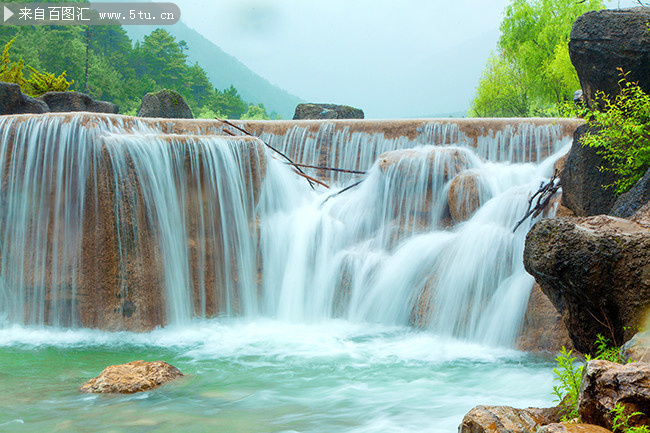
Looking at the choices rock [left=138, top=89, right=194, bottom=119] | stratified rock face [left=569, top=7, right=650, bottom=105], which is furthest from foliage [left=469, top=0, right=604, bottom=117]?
stratified rock face [left=569, top=7, right=650, bottom=105]

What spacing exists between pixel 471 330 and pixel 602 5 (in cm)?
2746

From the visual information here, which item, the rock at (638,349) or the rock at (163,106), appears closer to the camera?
the rock at (638,349)

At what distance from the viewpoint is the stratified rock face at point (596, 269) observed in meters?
4.88

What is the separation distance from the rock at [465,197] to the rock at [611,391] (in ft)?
19.5

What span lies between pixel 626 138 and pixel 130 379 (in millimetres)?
6256

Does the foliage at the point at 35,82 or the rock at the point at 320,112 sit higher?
the foliage at the point at 35,82

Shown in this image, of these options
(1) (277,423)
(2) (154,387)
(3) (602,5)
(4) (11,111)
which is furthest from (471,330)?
(3) (602,5)

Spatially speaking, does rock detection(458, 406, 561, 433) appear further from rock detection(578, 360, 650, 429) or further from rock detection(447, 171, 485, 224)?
rock detection(447, 171, 485, 224)

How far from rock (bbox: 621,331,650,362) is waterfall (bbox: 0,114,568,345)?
128 inches

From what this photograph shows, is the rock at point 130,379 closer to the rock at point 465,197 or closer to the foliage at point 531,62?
the rock at point 465,197

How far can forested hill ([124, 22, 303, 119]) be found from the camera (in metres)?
155

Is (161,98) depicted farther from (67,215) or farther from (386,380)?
(386,380)

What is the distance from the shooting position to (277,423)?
505cm

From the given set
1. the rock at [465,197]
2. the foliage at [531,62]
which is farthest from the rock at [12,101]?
the foliage at [531,62]
